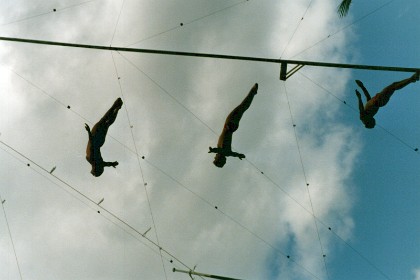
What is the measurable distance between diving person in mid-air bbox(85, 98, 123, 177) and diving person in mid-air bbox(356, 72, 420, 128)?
6.74 meters

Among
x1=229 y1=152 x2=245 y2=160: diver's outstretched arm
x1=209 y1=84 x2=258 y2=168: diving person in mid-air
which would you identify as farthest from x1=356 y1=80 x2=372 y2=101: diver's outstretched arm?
x1=229 y1=152 x2=245 y2=160: diver's outstretched arm

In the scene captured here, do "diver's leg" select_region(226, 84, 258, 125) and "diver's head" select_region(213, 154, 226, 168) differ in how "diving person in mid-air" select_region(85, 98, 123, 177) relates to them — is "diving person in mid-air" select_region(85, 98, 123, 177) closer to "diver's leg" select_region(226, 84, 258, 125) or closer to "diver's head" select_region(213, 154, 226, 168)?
"diver's head" select_region(213, 154, 226, 168)

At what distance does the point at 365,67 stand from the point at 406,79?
3.19 m

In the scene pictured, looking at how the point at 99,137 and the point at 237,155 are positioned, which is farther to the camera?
the point at 99,137

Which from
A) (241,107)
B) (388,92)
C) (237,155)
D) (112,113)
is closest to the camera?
(241,107)

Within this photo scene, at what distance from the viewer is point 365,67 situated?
809 centimetres

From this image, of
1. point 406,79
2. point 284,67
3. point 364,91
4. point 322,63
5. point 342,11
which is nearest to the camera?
point 322,63

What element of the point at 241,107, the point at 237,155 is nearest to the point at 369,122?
the point at 241,107

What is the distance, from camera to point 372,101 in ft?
37.3

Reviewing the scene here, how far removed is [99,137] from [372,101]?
7744 millimetres

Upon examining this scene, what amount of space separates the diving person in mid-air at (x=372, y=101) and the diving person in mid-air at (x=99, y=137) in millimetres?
6743

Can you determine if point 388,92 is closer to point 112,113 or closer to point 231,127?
point 231,127

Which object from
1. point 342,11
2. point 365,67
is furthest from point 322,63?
point 342,11

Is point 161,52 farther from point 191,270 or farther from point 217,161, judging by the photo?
point 191,270
